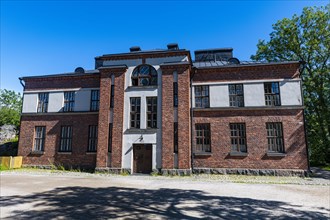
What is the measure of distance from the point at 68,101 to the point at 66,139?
3.52 meters

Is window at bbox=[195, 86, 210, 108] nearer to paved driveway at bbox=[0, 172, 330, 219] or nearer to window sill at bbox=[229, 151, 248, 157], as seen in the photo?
window sill at bbox=[229, 151, 248, 157]

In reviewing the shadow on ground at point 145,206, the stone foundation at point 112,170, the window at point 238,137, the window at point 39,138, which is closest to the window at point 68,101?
the window at point 39,138

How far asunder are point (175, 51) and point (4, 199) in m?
13.8

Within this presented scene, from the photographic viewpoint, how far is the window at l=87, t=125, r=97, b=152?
58.7 ft

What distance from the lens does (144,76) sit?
17.2 meters

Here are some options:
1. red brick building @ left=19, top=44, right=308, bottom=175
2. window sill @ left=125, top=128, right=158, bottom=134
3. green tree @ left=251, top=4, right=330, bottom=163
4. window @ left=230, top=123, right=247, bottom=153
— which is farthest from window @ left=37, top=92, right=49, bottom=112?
green tree @ left=251, top=4, right=330, bottom=163

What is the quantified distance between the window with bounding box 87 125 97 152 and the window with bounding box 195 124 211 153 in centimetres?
869

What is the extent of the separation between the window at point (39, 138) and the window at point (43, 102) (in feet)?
5.69

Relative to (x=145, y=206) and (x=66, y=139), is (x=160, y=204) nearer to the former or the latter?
(x=145, y=206)

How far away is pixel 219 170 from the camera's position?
16047mm

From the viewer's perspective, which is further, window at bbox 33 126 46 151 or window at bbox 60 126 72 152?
window at bbox 33 126 46 151

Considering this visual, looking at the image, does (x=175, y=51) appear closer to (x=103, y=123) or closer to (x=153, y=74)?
(x=153, y=74)

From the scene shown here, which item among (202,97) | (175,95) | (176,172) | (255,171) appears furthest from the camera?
(202,97)

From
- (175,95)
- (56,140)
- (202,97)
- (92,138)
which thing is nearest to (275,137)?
(202,97)
